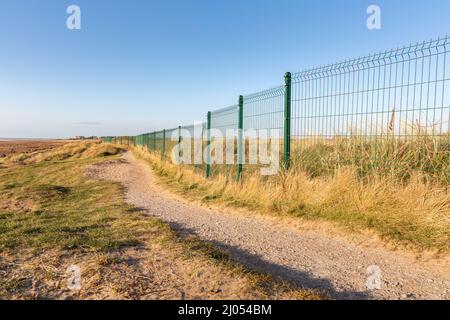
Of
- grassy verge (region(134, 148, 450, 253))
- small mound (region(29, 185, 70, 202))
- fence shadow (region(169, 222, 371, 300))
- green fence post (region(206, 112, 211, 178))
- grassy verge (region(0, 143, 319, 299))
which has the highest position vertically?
green fence post (region(206, 112, 211, 178))

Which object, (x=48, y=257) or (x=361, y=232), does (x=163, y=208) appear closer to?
(x=48, y=257)

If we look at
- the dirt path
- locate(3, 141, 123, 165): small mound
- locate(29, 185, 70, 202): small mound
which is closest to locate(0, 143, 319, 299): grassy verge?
the dirt path

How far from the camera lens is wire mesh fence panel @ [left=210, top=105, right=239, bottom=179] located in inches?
320

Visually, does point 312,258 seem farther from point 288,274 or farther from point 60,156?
point 60,156

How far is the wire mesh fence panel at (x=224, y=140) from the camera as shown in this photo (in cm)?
812

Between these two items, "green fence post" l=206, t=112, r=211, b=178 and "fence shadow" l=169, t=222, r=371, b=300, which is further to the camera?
"green fence post" l=206, t=112, r=211, b=178

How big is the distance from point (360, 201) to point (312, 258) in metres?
1.42

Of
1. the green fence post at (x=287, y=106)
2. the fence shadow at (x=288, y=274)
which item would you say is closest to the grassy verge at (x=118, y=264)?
the fence shadow at (x=288, y=274)

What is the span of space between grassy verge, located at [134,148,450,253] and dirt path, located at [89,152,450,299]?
392mm

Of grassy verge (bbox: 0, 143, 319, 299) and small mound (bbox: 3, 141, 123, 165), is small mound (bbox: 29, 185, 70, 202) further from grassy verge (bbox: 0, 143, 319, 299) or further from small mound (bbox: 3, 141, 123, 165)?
small mound (bbox: 3, 141, 123, 165)

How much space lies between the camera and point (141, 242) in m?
3.86

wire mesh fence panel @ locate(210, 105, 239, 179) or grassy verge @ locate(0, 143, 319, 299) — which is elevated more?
wire mesh fence panel @ locate(210, 105, 239, 179)

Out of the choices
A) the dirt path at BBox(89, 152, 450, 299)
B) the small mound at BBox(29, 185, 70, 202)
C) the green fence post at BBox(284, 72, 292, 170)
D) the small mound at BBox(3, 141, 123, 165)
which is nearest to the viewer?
the dirt path at BBox(89, 152, 450, 299)
